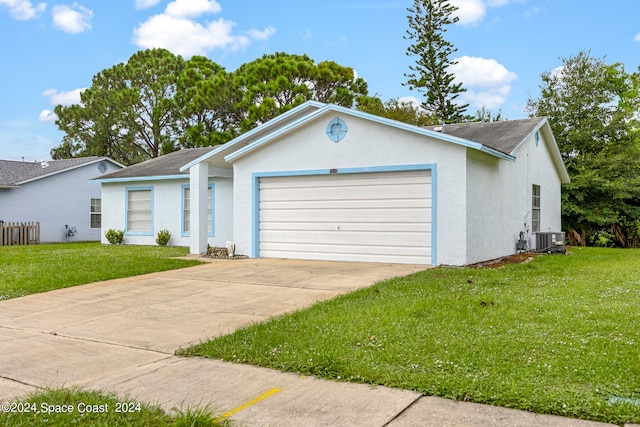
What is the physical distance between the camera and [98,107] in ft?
128

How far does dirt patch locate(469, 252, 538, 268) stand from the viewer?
39.3ft

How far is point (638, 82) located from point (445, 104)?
1041cm

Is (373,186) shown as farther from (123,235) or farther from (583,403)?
(123,235)

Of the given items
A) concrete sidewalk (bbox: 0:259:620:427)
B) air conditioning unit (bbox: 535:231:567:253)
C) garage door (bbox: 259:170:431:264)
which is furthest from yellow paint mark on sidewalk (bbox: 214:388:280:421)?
air conditioning unit (bbox: 535:231:567:253)

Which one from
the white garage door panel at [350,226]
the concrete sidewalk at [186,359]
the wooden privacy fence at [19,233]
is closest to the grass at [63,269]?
the concrete sidewalk at [186,359]

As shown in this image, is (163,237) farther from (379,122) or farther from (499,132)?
(499,132)

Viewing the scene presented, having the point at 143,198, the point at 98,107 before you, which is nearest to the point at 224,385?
the point at 143,198

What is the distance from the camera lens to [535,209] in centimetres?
1691

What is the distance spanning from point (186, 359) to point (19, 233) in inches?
791

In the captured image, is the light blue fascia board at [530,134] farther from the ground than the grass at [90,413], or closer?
farther from the ground

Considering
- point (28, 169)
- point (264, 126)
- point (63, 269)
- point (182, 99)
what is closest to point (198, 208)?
point (264, 126)

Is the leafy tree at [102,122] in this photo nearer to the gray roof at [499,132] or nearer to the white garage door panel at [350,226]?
the white garage door panel at [350,226]

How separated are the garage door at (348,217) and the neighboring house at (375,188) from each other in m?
0.03

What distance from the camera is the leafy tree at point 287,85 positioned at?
31.8 metres
